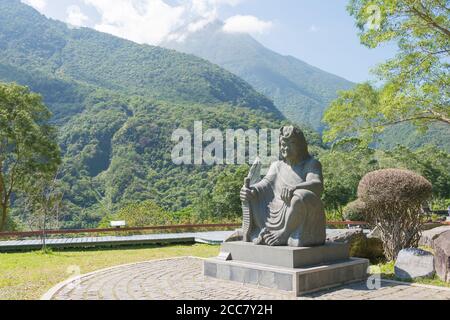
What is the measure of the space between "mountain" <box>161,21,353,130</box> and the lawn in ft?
223

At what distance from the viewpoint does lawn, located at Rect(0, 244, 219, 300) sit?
22.7ft

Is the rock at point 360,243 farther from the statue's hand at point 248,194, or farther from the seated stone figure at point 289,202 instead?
the statue's hand at point 248,194

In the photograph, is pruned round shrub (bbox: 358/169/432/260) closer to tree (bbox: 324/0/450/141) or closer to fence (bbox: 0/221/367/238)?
tree (bbox: 324/0/450/141)

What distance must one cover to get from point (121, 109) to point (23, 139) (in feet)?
85.6

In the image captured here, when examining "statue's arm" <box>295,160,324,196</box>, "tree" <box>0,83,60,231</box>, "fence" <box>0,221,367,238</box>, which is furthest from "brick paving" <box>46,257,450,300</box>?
"tree" <box>0,83,60,231</box>

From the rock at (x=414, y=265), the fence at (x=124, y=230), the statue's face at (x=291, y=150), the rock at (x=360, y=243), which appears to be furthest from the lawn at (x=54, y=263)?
the rock at (x=414, y=265)

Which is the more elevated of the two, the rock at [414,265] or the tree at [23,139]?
the tree at [23,139]

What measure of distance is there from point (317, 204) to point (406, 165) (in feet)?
87.7

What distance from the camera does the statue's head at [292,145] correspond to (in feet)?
23.4

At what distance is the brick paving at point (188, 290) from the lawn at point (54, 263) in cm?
61

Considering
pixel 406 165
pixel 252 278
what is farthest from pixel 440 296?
pixel 406 165

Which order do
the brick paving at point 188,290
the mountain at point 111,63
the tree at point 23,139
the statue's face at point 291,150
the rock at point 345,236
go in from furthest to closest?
the mountain at point 111,63
the tree at point 23,139
the rock at point 345,236
the statue's face at point 291,150
the brick paving at point 188,290

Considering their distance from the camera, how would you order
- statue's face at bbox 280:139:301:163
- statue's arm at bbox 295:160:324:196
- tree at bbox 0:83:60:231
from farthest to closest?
tree at bbox 0:83:60:231 < statue's face at bbox 280:139:301:163 < statue's arm at bbox 295:160:324:196

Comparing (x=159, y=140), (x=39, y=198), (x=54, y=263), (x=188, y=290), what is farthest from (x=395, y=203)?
A: (x=159, y=140)
